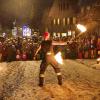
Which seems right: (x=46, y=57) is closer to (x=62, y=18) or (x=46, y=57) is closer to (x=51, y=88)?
(x=51, y=88)

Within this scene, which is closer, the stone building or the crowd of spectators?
the crowd of spectators

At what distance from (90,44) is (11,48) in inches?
257

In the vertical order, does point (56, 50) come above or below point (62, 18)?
below

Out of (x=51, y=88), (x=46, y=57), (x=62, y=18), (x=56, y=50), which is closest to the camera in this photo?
(x=51, y=88)

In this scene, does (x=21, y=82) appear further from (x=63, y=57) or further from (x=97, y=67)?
(x=63, y=57)

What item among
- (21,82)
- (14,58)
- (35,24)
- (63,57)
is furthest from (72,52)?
(35,24)

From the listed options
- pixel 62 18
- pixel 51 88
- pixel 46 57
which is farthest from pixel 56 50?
pixel 62 18

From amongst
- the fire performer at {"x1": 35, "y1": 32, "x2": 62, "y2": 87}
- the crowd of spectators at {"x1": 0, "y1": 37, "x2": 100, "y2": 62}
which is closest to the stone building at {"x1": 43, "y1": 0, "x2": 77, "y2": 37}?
the crowd of spectators at {"x1": 0, "y1": 37, "x2": 100, "y2": 62}

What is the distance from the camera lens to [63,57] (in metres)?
27.5

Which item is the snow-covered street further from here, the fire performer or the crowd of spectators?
the crowd of spectators

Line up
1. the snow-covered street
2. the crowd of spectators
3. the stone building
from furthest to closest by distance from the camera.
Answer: the stone building → the crowd of spectators → the snow-covered street

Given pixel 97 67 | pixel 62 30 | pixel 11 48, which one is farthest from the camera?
pixel 62 30

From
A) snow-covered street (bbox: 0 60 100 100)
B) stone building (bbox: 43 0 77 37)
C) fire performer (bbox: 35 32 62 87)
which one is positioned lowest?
snow-covered street (bbox: 0 60 100 100)

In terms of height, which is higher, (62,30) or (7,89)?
(62,30)
